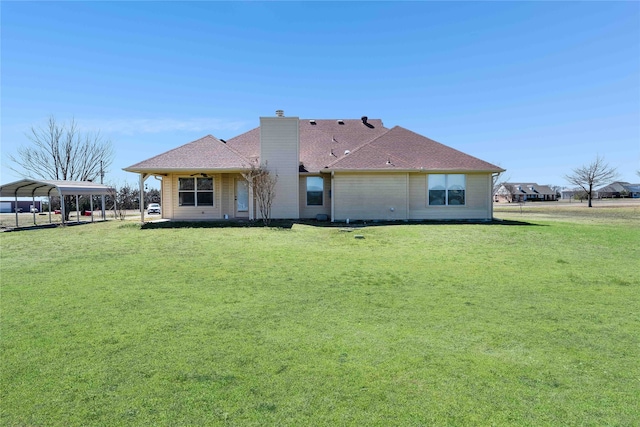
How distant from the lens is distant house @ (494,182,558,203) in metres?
92.7

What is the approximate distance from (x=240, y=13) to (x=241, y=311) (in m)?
12.6

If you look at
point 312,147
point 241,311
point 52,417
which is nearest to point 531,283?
point 241,311

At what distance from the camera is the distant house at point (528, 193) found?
92.7 m

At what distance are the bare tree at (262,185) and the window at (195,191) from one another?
10.0ft

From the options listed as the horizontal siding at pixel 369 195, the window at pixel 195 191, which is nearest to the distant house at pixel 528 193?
the horizontal siding at pixel 369 195

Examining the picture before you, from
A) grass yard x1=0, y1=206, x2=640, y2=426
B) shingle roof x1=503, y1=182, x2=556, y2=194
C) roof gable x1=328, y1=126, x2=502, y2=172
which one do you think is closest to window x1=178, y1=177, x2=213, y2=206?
roof gable x1=328, y1=126, x2=502, y2=172

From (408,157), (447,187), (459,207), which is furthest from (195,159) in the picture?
(459,207)

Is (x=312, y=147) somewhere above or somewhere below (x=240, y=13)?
below

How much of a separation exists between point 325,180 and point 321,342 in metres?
16.2

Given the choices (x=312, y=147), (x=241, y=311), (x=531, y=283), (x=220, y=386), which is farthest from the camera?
(x=312, y=147)

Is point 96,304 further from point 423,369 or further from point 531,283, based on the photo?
point 531,283

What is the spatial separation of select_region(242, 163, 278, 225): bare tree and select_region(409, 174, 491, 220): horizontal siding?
23.4 feet

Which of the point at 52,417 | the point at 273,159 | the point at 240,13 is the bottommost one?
the point at 52,417

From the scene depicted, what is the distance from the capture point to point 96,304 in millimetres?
5980
